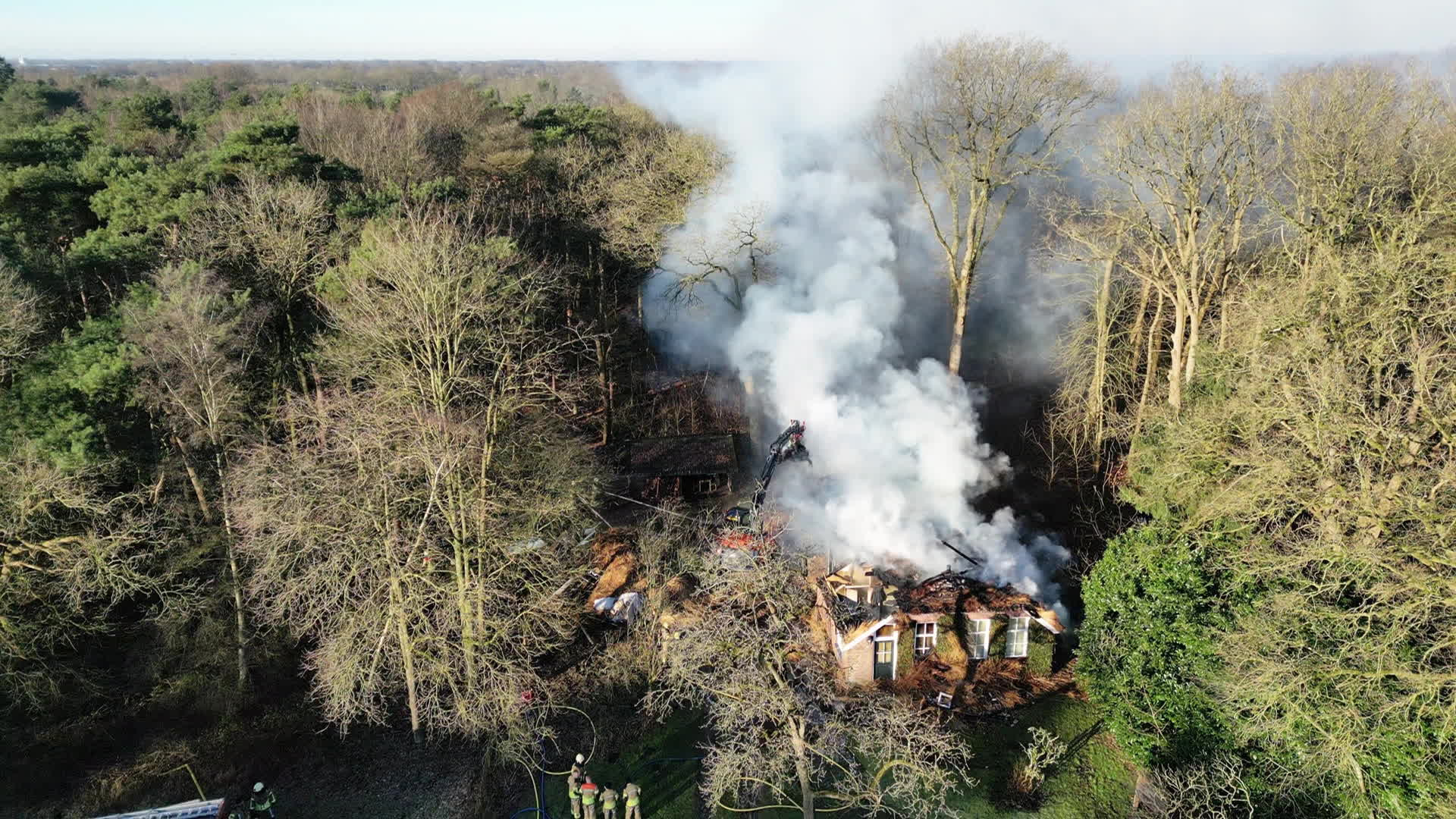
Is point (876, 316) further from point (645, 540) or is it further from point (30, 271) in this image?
point (30, 271)

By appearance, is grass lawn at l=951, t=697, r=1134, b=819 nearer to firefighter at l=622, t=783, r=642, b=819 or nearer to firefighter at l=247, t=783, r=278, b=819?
firefighter at l=622, t=783, r=642, b=819

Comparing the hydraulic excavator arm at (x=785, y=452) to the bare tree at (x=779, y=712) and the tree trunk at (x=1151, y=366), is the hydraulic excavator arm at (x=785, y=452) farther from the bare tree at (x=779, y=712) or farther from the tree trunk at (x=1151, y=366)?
the tree trunk at (x=1151, y=366)

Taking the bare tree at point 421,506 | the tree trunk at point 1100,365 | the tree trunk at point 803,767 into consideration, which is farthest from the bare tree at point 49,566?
the tree trunk at point 1100,365

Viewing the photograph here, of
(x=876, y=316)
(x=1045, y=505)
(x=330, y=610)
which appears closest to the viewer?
(x=330, y=610)

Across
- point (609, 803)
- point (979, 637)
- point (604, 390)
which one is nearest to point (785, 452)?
point (979, 637)

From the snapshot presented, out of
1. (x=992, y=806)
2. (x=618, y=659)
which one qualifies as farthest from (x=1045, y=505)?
(x=618, y=659)

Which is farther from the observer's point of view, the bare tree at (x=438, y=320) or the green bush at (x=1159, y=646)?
the bare tree at (x=438, y=320)

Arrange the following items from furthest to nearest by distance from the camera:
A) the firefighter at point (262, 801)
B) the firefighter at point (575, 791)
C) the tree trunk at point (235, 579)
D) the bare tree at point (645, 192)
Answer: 1. the bare tree at point (645, 192)
2. the tree trunk at point (235, 579)
3. the firefighter at point (575, 791)
4. the firefighter at point (262, 801)

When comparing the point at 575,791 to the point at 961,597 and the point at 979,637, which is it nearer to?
the point at 961,597
